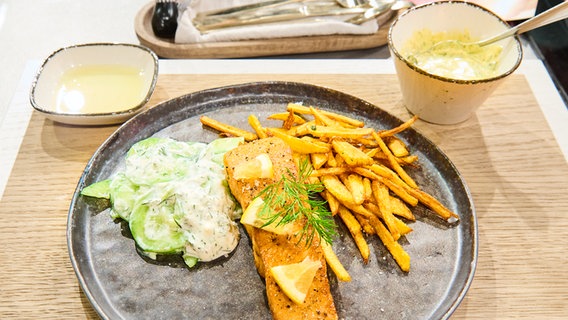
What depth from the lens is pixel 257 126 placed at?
2.73m

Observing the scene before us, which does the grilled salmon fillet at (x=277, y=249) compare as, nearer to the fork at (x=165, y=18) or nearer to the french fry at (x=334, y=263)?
the french fry at (x=334, y=263)

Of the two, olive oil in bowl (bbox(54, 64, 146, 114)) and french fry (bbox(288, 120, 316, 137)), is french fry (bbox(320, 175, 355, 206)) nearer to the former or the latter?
french fry (bbox(288, 120, 316, 137))

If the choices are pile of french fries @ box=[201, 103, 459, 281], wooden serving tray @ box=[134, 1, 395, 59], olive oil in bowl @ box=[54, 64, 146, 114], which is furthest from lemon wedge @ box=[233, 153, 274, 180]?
wooden serving tray @ box=[134, 1, 395, 59]

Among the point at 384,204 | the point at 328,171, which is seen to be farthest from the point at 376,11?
the point at 384,204

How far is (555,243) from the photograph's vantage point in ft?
8.36

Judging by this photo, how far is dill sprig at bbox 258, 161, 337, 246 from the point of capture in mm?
2131

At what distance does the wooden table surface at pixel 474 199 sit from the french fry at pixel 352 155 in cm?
75

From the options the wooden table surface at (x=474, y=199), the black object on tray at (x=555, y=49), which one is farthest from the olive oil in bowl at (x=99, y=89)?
the black object on tray at (x=555, y=49)

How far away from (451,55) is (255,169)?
171cm

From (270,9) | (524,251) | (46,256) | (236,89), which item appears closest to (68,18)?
(270,9)

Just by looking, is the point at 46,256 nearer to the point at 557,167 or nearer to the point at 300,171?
the point at 300,171

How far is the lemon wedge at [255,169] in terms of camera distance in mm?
2236

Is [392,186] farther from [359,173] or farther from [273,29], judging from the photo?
[273,29]

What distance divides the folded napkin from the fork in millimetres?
66
